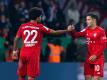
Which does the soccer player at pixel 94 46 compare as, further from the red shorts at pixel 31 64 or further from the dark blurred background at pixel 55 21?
the dark blurred background at pixel 55 21

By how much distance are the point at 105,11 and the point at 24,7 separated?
3.61 metres

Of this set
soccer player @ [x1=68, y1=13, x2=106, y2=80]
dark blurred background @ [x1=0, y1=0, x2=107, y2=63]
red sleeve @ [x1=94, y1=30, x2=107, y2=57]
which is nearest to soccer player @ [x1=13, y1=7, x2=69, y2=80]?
soccer player @ [x1=68, y1=13, x2=106, y2=80]

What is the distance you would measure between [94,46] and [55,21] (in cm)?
518


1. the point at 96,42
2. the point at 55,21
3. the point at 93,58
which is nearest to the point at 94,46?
the point at 96,42

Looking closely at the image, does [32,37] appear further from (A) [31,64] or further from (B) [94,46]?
(B) [94,46]

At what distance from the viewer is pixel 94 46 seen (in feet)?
37.3

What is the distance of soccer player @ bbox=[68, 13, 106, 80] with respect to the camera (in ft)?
37.1

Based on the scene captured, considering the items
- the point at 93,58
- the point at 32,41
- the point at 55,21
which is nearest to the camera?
the point at 32,41

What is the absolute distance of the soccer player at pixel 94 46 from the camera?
11.3 metres

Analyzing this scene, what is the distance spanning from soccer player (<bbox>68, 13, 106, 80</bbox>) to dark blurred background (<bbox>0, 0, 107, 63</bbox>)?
2041mm

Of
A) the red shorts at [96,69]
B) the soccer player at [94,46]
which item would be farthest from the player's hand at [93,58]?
the red shorts at [96,69]

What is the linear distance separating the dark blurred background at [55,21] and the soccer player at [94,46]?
2.04 meters

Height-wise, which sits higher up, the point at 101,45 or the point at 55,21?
the point at 55,21

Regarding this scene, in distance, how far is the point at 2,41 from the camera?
1540 cm
